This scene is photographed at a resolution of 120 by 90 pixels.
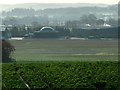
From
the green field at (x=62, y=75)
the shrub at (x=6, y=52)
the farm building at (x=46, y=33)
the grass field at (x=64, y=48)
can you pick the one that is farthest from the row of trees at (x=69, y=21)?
the green field at (x=62, y=75)

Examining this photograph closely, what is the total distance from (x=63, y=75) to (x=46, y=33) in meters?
12.0

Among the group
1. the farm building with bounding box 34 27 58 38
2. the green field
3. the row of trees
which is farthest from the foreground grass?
the row of trees

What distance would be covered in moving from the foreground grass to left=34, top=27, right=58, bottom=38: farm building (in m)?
10.9

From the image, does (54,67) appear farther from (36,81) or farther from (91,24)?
(91,24)

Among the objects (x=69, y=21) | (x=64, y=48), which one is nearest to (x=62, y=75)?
(x=64, y=48)

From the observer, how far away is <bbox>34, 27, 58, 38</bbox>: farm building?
20.7 meters

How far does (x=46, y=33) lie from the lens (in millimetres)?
20812

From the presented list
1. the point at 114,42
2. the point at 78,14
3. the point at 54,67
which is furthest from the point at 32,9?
the point at 54,67

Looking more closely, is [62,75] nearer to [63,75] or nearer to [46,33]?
[63,75]

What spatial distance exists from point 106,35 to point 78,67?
11.0 meters

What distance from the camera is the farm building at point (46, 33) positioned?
20725mm

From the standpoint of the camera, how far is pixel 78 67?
952 centimetres

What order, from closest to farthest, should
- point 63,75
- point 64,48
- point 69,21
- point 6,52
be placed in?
1. point 63,75
2. point 6,52
3. point 64,48
4. point 69,21

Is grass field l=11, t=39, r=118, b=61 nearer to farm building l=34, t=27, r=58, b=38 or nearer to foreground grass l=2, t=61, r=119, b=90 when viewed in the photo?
farm building l=34, t=27, r=58, b=38
